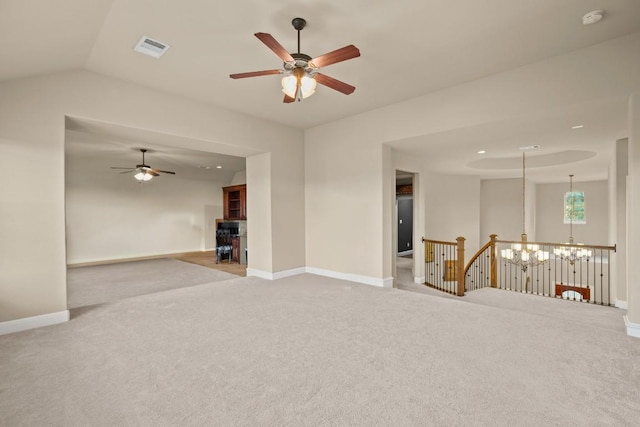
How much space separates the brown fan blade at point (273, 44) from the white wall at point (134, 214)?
785cm

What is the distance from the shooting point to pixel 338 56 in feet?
7.91

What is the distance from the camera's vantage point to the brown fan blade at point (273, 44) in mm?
2137

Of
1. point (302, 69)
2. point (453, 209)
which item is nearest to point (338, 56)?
point (302, 69)

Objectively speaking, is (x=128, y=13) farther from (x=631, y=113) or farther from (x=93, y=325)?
(x=631, y=113)

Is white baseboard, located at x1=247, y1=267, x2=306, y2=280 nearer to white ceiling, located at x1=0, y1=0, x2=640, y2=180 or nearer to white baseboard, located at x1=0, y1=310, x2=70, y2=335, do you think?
white baseboard, located at x1=0, y1=310, x2=70, y2=335

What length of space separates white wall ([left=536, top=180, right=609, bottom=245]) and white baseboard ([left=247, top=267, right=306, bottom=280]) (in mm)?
9580

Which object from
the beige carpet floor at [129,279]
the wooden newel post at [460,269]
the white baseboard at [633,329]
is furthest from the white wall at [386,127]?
the beige carpet floor at [129,279]

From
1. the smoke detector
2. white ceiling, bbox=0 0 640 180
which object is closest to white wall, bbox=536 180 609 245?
white ceiling, bbox=0 0 640 180

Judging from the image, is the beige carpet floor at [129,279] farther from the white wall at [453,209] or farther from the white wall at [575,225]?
the white wall at [575,225]

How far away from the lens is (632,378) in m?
2.20

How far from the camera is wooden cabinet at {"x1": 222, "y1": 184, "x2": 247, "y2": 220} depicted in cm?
874

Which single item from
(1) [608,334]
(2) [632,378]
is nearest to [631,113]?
(1) [608,334]

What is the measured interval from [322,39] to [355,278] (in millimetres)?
3677

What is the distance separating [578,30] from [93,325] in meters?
5.67
